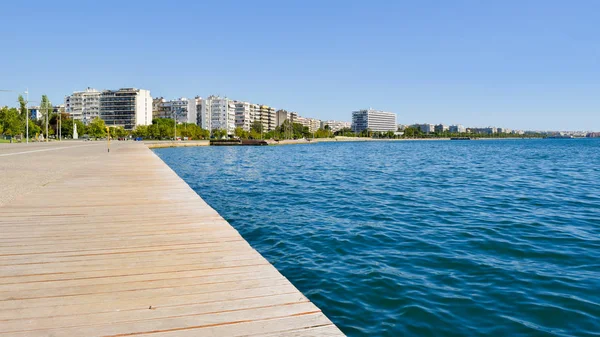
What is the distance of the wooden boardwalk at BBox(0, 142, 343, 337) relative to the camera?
3.25 meters

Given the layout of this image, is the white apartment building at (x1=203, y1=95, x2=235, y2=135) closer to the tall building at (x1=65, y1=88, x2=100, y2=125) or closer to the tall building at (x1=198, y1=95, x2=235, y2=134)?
the tall building at (x1=198, y1=95, x2=235, y2=134)

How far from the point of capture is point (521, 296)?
582cm

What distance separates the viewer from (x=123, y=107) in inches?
6634

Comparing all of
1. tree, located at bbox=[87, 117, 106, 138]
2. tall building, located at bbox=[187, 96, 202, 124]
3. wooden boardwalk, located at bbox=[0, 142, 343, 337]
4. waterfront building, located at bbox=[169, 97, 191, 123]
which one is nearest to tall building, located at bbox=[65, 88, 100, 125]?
waterfront building, located at bbox=[169, 97, 191, 123]

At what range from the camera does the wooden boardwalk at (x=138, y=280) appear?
128 inches

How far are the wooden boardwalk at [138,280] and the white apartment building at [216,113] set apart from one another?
185520 mm

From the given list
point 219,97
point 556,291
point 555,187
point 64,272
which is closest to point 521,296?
point 556,291

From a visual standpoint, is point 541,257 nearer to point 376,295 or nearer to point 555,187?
point 376,295

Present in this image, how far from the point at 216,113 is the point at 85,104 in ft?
176

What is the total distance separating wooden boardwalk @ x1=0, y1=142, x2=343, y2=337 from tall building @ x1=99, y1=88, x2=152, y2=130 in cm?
17099

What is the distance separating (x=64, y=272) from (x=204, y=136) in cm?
14137

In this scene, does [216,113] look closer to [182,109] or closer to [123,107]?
[182,109]

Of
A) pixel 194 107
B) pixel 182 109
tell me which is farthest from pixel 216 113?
pixel 182 109

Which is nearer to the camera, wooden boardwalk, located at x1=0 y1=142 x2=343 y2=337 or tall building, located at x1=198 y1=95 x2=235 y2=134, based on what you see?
wooden boardwalk, located at x1=0 y1=142 x2=343 y2=337
